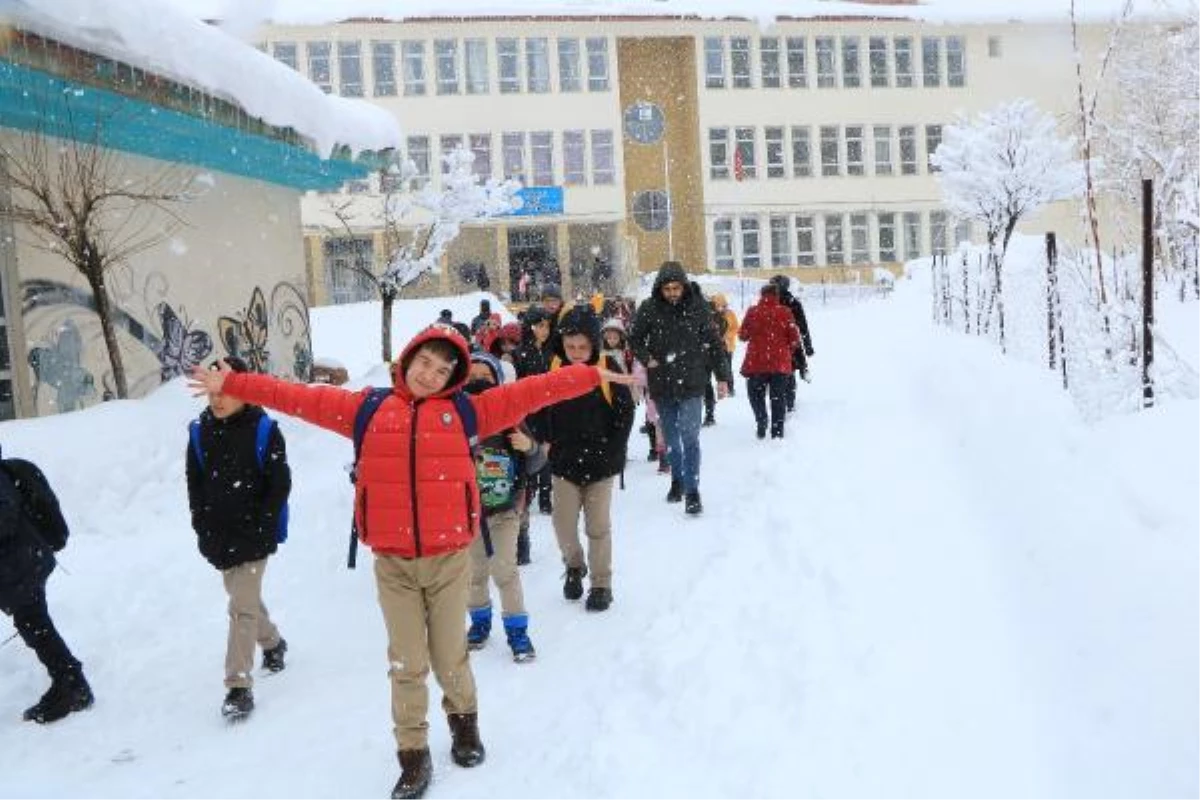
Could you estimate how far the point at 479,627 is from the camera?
214 inches

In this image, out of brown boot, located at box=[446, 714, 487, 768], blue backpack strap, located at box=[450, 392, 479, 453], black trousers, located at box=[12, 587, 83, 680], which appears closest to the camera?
blue backpack strap, located at box=[450, 392, 479, 453]

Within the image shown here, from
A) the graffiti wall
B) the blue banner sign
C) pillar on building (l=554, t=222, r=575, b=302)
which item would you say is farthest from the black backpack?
pillar on building (l=554, t=222, r=575, b=302)

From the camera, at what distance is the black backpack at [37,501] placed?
500 centimetres

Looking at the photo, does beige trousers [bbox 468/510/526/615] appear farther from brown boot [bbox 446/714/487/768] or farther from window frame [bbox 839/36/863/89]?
window frame [bbox 839/36/863/89]

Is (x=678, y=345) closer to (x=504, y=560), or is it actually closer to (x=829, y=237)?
(x=504, y=560)

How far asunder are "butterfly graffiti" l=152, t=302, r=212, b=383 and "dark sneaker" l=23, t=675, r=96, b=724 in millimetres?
7754

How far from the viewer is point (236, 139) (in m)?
12.2

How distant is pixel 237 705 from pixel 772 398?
6.97m

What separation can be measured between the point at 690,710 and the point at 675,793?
0.68 meters

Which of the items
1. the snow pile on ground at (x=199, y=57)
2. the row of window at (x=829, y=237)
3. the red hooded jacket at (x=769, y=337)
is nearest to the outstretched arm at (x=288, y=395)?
the snow pile on ground at (x=199, y=57)

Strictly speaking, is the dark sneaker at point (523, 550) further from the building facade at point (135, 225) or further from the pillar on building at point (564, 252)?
the pillar on building at point (564, 252)

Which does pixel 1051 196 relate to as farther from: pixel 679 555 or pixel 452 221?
pixel 679 555

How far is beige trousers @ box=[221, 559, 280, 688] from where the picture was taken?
488cm

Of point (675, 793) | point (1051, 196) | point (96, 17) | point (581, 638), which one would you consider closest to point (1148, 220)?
point (581, 638)
